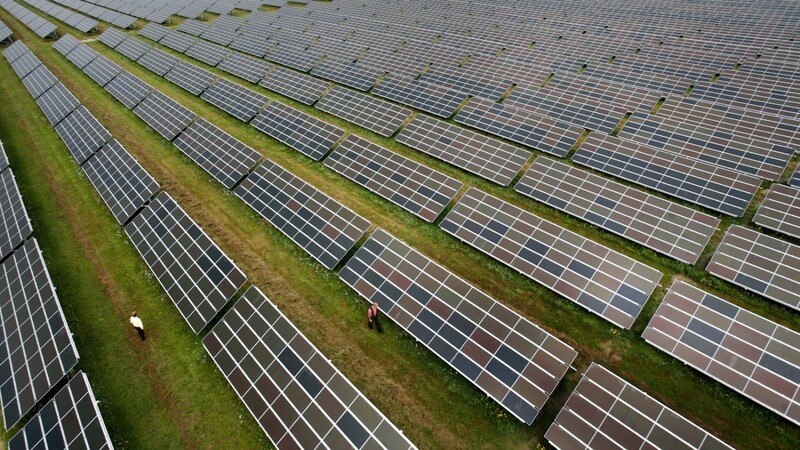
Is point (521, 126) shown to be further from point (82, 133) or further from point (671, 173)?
point (82, 133)

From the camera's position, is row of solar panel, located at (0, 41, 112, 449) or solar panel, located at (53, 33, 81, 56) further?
solar panel, located at (53, 33, 81, 56)

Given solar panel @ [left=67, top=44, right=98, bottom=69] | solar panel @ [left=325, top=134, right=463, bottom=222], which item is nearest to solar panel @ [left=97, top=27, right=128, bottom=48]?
solar panel @ [left=67, top=44, right=98, bottom=69]

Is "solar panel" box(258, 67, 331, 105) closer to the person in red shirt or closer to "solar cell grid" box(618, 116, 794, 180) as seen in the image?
the person in red shirt

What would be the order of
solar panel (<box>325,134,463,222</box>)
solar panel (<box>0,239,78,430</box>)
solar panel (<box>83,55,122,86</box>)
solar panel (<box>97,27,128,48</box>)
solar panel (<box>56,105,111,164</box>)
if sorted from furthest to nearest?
1. solar panel (<box>97,27,128,48</box>)
2. solar panel (<box>83,55,122,86</box>)
3. solar panel (<box>56,105,111,164</box>)
4. solar panel (<box>325,134,463,222</box>)
5. solar panel (<box>0,239,78,430</box>)

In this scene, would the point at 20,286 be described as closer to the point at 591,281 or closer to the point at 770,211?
the point at 591,281

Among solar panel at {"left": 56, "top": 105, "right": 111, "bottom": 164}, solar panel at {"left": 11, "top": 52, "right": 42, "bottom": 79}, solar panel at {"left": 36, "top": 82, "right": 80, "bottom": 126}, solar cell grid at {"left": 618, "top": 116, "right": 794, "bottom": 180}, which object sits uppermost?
solar panel at {"left": 11, "top": 52, "right": 42, "bottom": 79}

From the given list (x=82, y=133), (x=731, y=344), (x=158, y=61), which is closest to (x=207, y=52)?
(x=158, y=61)
